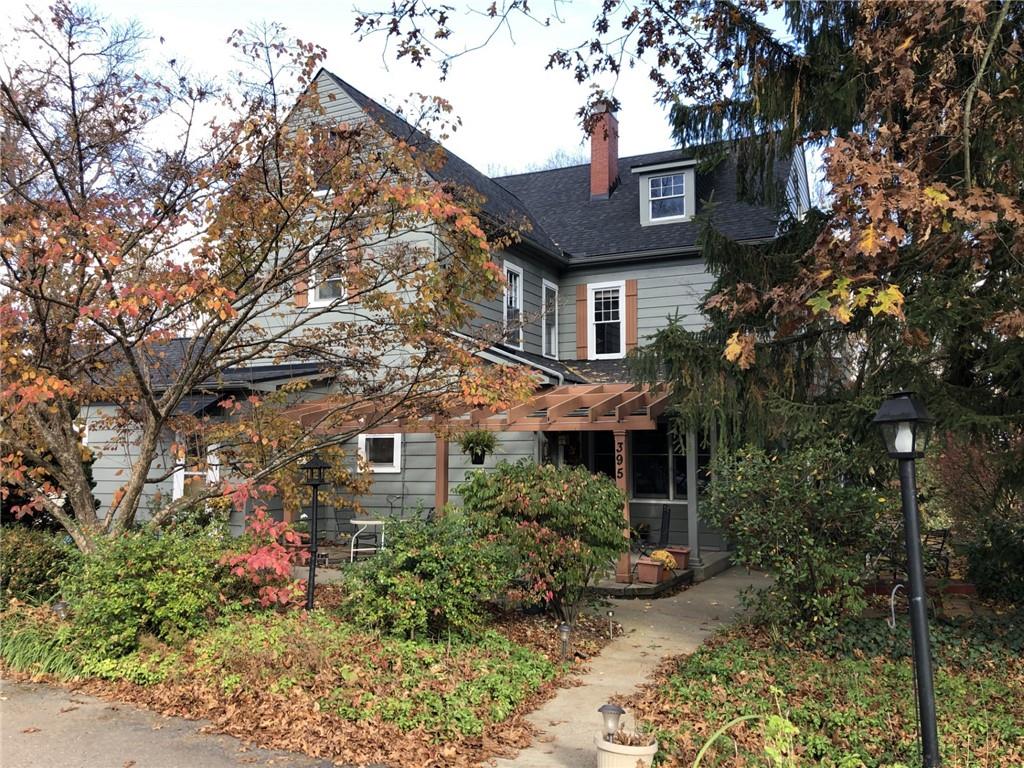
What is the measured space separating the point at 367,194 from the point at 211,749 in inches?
181

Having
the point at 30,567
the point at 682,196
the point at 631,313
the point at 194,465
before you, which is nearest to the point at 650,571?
the point at 194,465

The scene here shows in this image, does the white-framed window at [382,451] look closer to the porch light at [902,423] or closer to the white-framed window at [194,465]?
the white-framed window at [194,465]

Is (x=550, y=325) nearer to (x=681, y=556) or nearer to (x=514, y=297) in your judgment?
(x=514, y=297)

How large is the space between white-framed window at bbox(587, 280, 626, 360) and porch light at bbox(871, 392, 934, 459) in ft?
35.0

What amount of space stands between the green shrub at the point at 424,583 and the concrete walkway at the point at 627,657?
3.86 ft

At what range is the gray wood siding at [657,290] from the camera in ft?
47.7

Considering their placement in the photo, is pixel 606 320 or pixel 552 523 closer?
pixel 552 523

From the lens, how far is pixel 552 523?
24.3ft

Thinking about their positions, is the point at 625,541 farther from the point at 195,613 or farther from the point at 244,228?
the point at 244,228

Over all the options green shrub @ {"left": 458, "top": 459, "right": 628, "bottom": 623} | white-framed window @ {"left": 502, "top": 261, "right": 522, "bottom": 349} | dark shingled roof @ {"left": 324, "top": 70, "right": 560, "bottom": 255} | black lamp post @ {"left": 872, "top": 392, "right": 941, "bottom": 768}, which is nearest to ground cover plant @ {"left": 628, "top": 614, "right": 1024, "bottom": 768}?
black lamp post @ {"left": 872, "top": 392, "right": 941, "bottom": 768}

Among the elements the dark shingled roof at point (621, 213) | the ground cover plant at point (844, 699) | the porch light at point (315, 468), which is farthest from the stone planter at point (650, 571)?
the dark shingled roof at point (621, 213)

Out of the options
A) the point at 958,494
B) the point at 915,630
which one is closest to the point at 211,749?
the point at 915,630

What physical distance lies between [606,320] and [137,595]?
10975 mm

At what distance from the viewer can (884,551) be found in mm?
7309
